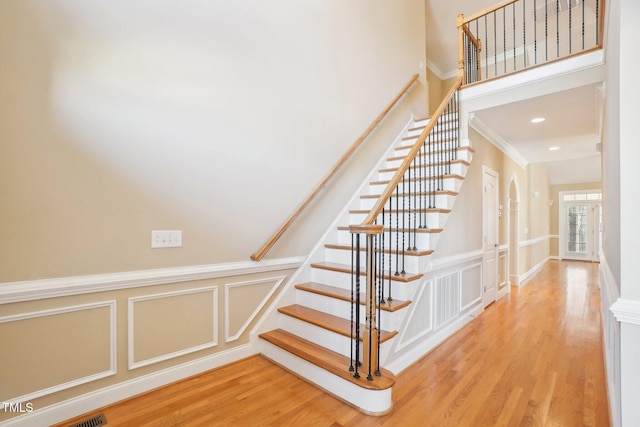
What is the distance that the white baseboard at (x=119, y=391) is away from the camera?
1861 millimetres

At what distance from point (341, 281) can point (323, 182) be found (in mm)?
1051

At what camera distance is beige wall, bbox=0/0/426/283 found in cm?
183

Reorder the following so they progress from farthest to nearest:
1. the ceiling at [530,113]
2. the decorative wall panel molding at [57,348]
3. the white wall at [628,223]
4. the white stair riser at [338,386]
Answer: the ceiling at [530,113], the white stair riser at [338,386], the decorative wall panel molding at [57,348], the white wall at [628,223]

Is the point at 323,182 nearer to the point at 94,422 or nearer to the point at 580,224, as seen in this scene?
the point at 94,422

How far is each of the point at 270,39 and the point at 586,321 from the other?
15.9 feet

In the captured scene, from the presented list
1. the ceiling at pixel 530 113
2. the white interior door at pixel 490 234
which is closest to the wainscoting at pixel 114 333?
the white interior door at pixel 490 234

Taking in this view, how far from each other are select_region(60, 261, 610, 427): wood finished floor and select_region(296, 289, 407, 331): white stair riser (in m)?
0.47

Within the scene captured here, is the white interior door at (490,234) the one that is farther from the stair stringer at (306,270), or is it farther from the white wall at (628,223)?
the white wall at (628,223)

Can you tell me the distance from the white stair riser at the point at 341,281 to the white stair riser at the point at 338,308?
147 millimetres

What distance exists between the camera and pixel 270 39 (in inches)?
118

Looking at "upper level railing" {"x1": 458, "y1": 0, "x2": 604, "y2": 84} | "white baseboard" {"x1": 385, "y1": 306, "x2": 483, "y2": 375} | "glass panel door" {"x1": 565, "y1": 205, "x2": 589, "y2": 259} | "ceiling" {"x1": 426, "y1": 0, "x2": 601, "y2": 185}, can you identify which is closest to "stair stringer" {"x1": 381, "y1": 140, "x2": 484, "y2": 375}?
"white baseboard" {"x1": 385, "y1": 306, "x2": 483, "y2": 375}

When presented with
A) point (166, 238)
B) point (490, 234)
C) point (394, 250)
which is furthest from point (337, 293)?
point (490, 234)

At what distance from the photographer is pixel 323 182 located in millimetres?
3350

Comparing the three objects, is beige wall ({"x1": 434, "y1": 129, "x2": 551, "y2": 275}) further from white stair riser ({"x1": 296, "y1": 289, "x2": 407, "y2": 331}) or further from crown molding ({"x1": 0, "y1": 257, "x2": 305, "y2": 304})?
crown molding ({"x1": 0, "y1": 257, "x2": 305, "y2": 304})
